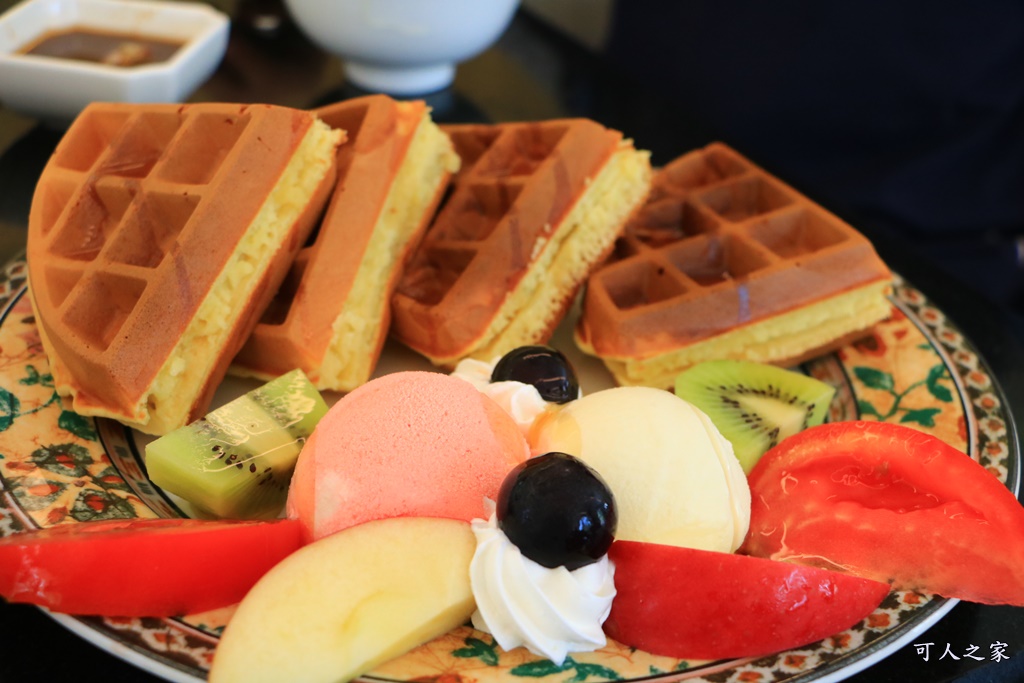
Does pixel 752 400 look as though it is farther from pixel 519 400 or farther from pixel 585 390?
pixel 519 400

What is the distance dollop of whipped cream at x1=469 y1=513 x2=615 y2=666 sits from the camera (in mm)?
1198

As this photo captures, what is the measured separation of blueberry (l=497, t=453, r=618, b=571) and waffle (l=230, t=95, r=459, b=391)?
681 millimetres

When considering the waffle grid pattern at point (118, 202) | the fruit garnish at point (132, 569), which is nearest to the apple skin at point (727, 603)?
the fruit garnish at point (132, 569)

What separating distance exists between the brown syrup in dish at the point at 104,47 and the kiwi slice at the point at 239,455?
147 cm

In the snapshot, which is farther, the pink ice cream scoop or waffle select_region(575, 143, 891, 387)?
waffle select_region(575, 143, 891, 387)

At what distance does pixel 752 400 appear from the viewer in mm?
1749

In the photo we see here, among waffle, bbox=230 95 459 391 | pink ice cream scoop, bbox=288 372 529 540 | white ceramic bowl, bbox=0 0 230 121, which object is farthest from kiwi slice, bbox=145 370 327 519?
white ceramic bowl, bbox=0 0 230 121

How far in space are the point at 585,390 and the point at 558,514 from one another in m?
0.78

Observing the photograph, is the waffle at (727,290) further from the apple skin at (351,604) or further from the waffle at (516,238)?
the apple skin at (351,604)

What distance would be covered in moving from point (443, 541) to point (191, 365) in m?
0.72

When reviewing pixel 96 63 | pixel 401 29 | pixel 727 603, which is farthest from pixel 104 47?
pixel 727 603

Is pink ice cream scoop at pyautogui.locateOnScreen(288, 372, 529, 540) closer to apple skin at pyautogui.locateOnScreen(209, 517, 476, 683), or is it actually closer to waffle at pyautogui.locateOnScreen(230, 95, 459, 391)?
apple skin at pyautogui.locateOnScreen(209, 517, 476, 683)

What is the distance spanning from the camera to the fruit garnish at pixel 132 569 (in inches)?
45.6

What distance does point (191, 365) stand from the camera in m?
1.68
